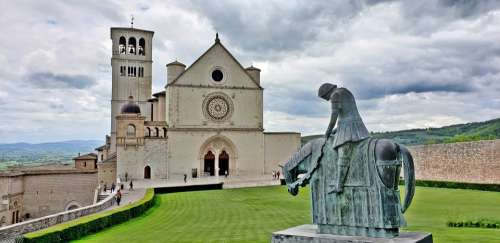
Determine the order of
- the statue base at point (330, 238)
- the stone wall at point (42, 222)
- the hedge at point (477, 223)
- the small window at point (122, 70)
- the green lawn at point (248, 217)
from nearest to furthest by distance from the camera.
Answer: the statue base at point (330, 238), the green lawn at point (248, 217), the hedge at point (477, 223), the stone wall at point (42, 222), the small window at point (122, 70)

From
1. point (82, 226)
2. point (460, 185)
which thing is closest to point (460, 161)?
point (460, 185)

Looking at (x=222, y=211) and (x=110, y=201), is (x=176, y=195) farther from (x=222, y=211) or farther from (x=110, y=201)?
(x=222, y=211)

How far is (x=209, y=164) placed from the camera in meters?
46.7

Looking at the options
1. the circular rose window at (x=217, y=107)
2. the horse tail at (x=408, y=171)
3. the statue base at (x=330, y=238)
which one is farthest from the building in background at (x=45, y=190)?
the horse tail at (x=408, y=171)

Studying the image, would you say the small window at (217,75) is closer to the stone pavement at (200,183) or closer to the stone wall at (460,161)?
the stone pavement at (200,183)

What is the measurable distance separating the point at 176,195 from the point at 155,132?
14.6m

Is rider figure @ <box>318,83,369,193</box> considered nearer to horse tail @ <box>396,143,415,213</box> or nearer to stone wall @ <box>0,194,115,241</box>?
horse tail @ <box>396,143,415,213</box>

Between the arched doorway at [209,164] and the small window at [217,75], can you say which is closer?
the arched doorway at [209,164]

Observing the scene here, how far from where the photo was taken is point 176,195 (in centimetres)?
3192

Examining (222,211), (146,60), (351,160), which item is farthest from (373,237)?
(146,60)

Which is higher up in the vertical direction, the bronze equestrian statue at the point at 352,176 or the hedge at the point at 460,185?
the bronze equestrian statue at the point at 352,176

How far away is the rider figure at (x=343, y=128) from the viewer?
261 inches

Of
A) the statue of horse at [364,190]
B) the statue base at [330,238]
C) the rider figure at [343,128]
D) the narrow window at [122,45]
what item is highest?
the narrow window at [122,45]

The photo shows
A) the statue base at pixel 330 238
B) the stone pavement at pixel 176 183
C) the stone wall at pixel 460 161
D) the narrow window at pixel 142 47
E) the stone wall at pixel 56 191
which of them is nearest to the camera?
the statue base at pixel 330 238
